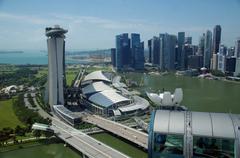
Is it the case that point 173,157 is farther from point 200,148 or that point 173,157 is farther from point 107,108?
point 107,108

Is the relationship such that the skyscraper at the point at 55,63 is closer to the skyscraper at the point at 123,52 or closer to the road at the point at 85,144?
the road at the point at 85,144

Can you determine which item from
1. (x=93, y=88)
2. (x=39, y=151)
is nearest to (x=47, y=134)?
(x=39, y=151)

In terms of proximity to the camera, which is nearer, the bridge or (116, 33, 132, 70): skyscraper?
the bridge

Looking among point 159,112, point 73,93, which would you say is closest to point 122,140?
point 159,112

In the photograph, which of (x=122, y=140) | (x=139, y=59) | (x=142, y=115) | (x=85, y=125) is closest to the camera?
(x=122, y=140)

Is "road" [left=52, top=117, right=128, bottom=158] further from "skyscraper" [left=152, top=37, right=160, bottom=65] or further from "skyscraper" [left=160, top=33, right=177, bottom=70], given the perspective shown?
"skyscraper" [left=152, top=37, right=160, bottom=65]

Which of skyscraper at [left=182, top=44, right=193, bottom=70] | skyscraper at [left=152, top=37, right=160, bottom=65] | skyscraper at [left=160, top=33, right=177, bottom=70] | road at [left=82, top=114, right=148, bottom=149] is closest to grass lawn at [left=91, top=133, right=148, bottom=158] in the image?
road at [left=82, top=114, right=148, bottom=149]

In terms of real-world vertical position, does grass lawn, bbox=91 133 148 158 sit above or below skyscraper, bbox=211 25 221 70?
below

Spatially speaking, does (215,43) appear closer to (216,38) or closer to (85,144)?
(216,38)
